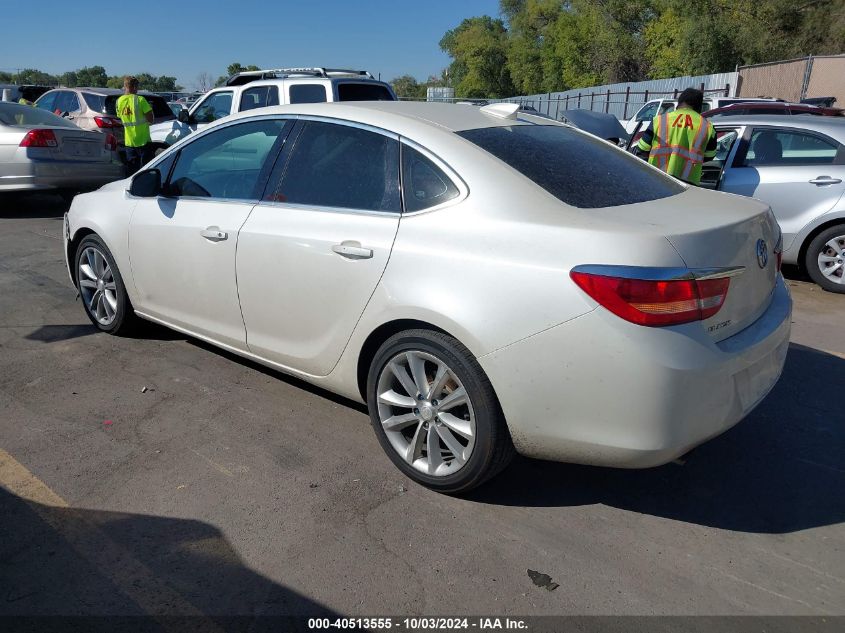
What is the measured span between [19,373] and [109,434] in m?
1.23

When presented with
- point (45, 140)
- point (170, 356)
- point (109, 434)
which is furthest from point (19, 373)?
point (45, 140)

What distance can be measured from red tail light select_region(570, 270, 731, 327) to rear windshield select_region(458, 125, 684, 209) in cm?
53

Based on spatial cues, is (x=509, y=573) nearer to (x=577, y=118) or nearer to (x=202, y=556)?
(x=202, y=556)

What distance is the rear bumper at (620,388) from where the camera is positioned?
2.61 meters

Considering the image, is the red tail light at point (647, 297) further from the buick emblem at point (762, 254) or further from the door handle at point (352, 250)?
the door handle at point (352, 250)

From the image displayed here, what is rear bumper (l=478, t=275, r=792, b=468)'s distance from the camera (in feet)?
8.57

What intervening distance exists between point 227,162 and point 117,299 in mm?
1365

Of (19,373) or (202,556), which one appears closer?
(202,556)

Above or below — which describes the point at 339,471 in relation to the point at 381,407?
below

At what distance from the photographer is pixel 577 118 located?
1474cm

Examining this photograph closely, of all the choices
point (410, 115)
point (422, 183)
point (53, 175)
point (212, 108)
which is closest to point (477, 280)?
point (422, 183)

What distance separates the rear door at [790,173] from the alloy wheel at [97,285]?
5.88 meters

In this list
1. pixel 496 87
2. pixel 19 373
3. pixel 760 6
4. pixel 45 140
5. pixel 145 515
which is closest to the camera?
pixel 145 515

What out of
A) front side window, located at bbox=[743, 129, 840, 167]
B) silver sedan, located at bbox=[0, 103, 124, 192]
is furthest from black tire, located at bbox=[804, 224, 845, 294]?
silver sedan, located at bbox=[0, 103, 124, 192]
